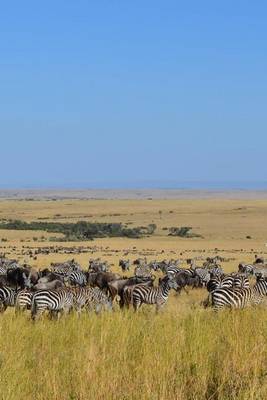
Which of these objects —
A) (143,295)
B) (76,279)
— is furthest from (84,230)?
(143,295)

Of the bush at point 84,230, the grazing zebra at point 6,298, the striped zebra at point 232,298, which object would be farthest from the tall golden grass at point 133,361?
the bush at point 84,230

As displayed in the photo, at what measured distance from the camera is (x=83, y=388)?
6.13 m

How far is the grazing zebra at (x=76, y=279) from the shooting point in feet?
79.7

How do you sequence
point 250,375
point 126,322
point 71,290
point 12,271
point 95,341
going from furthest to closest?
point 12,271 < point 71,290 < point 126,322 < point 95,341 < point 250,375

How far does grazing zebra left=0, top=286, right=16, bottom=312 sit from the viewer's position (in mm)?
16531

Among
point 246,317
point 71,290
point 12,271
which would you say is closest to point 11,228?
point 12,271

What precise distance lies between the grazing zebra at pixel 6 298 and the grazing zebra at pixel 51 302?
1719mm

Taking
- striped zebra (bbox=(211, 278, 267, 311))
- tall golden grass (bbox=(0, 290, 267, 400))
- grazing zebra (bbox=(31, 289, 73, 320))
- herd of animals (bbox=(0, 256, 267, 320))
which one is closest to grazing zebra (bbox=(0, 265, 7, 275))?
herd of animals (bbox=(0, 256, 267, 320))

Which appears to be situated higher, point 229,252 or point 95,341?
point 95,341

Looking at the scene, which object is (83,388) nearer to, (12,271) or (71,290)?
(71,290)

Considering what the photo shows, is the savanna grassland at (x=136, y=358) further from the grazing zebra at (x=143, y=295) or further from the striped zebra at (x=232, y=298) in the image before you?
the grazing zebra at (x=143, y=295)

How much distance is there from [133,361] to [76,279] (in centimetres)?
1758

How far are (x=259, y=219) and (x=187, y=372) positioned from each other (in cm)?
7923

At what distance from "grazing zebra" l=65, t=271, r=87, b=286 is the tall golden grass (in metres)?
15.1
